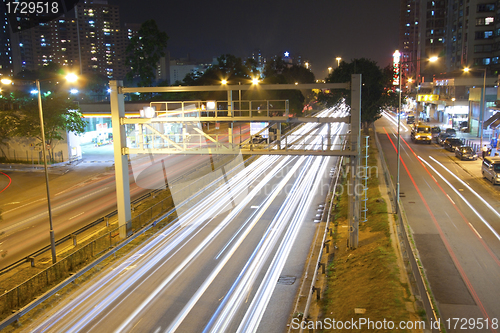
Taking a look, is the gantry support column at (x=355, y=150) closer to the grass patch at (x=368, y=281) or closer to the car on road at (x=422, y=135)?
the grass patch at (x=368, y=281)

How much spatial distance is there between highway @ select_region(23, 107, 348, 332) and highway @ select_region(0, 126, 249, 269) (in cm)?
524

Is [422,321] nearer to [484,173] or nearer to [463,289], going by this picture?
[463,289]

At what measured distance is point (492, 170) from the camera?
23031 millimetres

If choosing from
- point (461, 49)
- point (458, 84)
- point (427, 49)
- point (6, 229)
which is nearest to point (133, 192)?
point (6, 229)

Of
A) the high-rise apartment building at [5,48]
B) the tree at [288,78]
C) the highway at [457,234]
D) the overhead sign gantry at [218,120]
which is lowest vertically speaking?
the highway at [457,234]

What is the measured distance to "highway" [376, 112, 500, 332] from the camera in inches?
394

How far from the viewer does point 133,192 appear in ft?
82.5

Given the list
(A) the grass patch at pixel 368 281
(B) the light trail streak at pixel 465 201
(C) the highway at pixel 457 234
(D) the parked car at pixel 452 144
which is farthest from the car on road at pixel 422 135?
(A) the grass patch at pixel 368 281

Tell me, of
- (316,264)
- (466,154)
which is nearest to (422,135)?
(466,154)

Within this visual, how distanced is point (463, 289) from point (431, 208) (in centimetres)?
845

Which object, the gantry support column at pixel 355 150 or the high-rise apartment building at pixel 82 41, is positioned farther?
the high-rise apartment building at pixel 82 41

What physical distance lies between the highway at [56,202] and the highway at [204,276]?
524 cm

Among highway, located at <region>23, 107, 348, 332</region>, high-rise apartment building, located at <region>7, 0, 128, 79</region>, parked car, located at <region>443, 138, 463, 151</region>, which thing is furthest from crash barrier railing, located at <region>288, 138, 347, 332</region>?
high-rise apartment building, located at <region>7, 0, 128, 79</region>

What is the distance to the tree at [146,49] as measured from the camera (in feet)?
184
